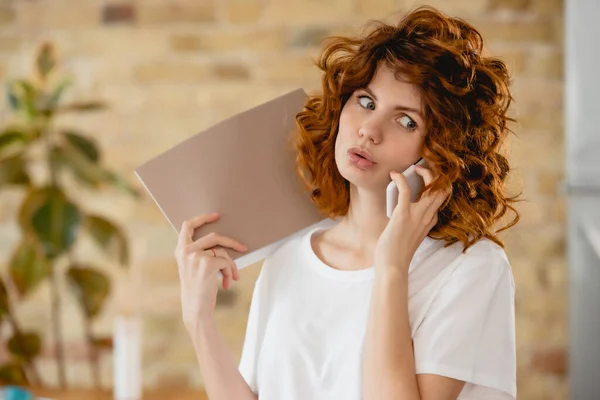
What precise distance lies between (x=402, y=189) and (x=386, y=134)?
0.28 feet

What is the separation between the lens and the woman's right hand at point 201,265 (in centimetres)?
124

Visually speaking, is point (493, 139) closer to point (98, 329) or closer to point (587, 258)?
point (587, 258)

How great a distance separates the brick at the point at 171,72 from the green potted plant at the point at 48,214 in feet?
0.92

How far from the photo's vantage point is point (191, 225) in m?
1.25

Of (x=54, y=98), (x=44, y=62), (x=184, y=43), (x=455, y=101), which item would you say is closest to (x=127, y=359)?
(x=54, y=98)

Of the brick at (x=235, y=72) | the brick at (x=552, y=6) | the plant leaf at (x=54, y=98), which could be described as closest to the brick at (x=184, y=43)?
the brick at (x=235, y=72)

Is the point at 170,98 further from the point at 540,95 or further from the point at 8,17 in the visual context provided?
the point at 540,95

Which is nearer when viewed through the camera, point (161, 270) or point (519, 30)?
point (519, 30)

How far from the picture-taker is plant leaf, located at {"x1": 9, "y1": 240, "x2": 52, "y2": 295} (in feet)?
8.55

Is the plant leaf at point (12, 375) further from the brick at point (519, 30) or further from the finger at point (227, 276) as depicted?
the brick at point (519, 30)

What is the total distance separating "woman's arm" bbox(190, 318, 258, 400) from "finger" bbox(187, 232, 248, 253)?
0.12m

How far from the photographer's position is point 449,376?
1121 millimetres

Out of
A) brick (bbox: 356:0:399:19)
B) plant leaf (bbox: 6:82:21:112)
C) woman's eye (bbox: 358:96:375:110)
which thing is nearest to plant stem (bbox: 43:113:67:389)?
plant leaf (bbox: 6:82:21:112)

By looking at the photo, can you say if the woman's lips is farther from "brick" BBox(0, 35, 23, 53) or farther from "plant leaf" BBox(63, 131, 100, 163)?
"brick" BBox(0, 35, 23, 53)
